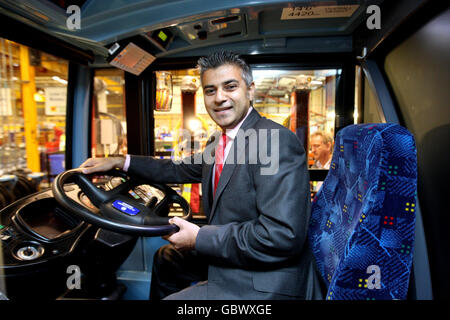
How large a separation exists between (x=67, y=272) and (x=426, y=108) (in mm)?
2208

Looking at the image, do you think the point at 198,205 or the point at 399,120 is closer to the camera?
the point at 399,120

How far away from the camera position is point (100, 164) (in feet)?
5.00

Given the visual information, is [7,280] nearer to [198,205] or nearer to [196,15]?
[196,15]

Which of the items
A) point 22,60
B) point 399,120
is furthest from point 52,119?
point 399,120

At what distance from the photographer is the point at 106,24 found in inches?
60.0

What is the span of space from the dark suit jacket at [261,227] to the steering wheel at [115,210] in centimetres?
24

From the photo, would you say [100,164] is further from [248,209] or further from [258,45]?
[258,45]

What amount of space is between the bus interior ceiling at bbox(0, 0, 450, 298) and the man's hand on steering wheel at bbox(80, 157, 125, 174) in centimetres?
72

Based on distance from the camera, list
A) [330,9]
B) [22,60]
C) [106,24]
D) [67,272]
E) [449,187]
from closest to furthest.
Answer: [449,187], [67,272], [106,24], [330,9], [22,60]

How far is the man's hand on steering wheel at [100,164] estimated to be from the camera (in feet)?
4.75

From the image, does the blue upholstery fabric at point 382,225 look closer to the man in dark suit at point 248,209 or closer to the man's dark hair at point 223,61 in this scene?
the man in dark suit at point 248,209

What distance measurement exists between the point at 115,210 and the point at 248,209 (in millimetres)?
648

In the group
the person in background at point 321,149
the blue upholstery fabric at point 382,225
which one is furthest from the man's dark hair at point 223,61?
the person in background at point 321,149
